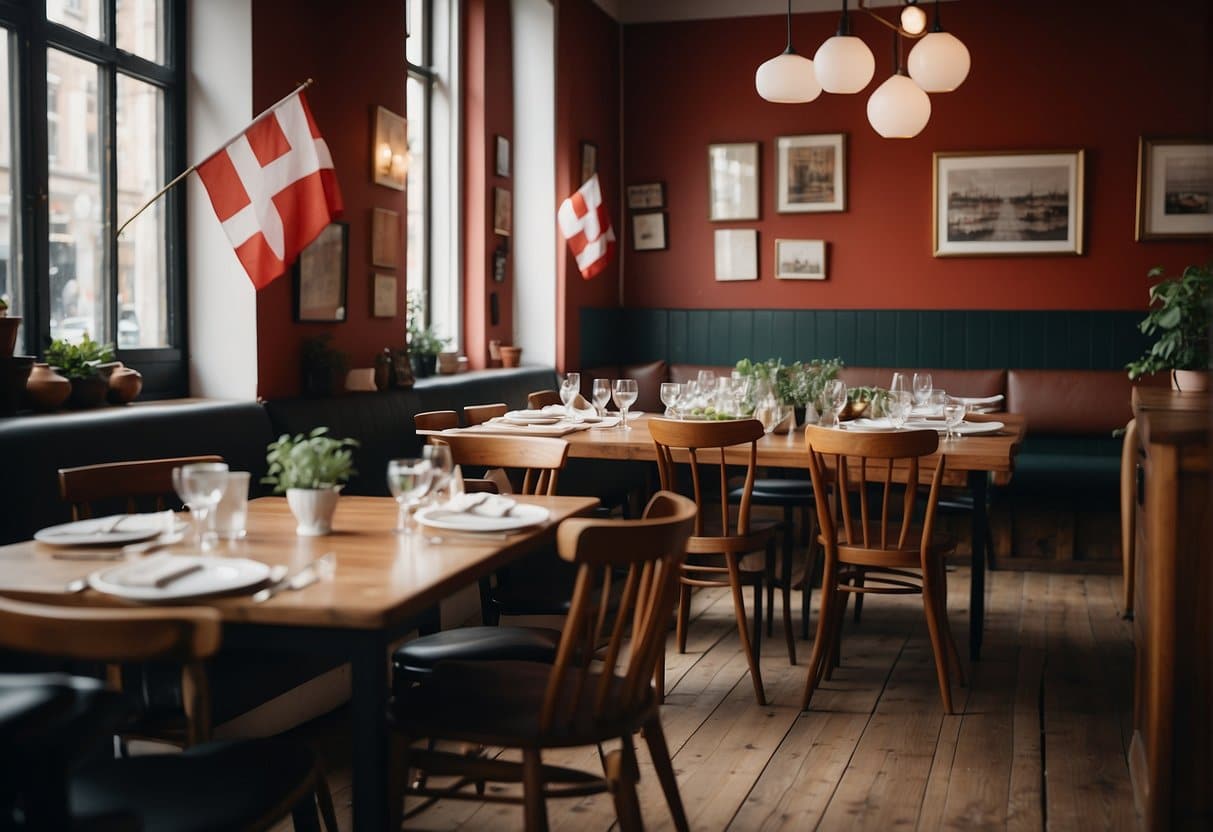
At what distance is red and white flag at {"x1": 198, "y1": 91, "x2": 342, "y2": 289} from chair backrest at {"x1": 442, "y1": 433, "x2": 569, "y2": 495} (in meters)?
0.92

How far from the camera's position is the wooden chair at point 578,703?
6.98 feet

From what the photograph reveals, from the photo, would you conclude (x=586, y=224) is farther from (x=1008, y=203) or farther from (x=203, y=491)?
(x=203, y=491)

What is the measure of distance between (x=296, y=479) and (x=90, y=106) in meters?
2.31

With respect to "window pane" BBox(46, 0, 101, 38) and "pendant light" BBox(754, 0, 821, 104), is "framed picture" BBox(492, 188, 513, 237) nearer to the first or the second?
"pendant light" BBox(754, 0, 821, 104)

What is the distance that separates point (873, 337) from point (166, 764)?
6.43 meters

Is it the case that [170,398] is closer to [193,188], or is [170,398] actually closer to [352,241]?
[193,188]

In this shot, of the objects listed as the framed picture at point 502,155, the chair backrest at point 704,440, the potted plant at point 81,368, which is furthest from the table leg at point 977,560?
the framed picture at point 502,155

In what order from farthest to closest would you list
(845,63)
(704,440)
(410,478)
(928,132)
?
1. (928,132)
2. (845,63)
3. (704,440)
4. (410,478)

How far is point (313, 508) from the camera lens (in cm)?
250

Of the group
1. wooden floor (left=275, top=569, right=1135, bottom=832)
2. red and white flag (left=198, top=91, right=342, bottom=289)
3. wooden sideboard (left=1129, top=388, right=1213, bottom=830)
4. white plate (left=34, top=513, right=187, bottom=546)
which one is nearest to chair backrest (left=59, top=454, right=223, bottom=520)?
white plate (left=34, top=513, right=187, bottom=546)

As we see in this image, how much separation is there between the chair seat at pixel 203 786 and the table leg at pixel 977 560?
279 centimetres

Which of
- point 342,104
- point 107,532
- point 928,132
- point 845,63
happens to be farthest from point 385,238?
point 928,132

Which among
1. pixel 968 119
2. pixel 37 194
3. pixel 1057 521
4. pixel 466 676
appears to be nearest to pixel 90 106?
pixel 37 194

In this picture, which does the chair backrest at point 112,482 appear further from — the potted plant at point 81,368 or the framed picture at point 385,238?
the framed picture at point 385,238
